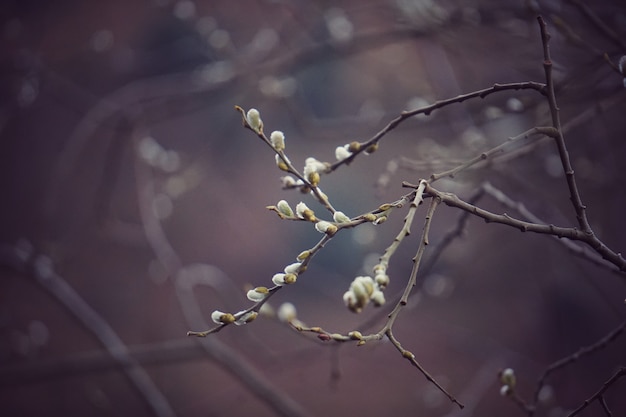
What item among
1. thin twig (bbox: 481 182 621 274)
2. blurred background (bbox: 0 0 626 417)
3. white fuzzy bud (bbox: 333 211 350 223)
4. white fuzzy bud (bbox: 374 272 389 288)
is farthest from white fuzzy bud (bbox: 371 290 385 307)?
blurred background (bbox: 0 0 626 417)

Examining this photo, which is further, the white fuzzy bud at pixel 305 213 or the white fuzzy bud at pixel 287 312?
the white fuzzy bud at pixel 287 312

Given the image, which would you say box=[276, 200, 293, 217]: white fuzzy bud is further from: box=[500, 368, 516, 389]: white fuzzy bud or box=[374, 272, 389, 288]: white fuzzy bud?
box=[500, 368, 516, 389]: white fuzzy bud

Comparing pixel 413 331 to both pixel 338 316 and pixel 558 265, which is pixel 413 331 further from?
pixel 558 265

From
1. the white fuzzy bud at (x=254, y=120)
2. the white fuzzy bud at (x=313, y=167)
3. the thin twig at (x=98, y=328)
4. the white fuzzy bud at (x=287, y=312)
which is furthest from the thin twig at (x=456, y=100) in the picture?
the thin twig at (x=98, y=328)

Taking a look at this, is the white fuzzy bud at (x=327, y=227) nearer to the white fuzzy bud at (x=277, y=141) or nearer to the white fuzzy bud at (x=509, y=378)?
the white fuzzy bud at (x=277, y=141)

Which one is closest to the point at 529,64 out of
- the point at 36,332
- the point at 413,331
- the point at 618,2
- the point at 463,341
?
the point at 618,2

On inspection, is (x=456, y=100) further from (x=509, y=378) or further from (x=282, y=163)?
(x=509, y=378)
